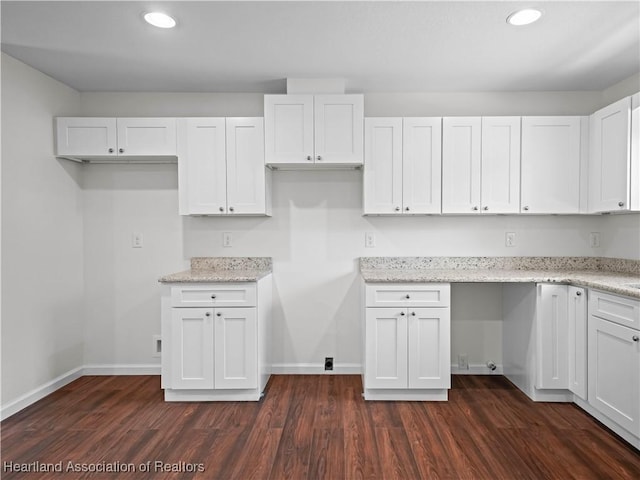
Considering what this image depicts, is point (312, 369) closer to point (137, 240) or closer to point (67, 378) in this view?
point (137, 240)

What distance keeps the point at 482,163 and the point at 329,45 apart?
4.79 ft

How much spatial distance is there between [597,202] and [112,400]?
3835mm

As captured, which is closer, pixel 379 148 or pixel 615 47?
pixel 615 47

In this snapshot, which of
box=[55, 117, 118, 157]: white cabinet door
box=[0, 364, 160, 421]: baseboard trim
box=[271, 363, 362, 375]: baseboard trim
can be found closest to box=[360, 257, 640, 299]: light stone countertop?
box=[271, 363, 362, 375]: baseboard trim

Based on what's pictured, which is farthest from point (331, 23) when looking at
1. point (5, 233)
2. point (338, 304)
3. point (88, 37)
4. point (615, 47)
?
point (5, 233)

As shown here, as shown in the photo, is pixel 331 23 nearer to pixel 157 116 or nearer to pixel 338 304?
pixel 157 116

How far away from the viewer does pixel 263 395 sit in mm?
2811

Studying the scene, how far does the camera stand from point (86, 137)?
2.98 m

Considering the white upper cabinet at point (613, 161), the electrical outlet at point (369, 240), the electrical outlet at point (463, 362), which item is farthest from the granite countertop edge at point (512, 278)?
the electrical outlet at point (463, 362)

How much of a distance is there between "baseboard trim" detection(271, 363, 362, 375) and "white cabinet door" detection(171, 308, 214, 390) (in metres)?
0.73

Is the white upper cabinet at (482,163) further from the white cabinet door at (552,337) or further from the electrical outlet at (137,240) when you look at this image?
the electrical outlet at (137,240)

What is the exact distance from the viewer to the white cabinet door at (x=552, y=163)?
2.90m

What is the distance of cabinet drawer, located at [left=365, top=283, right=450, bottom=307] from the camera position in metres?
2.63

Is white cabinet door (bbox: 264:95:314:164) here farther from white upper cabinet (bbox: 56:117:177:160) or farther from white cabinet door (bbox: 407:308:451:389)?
white cabinet door (bbox: 407:308:451:389)
